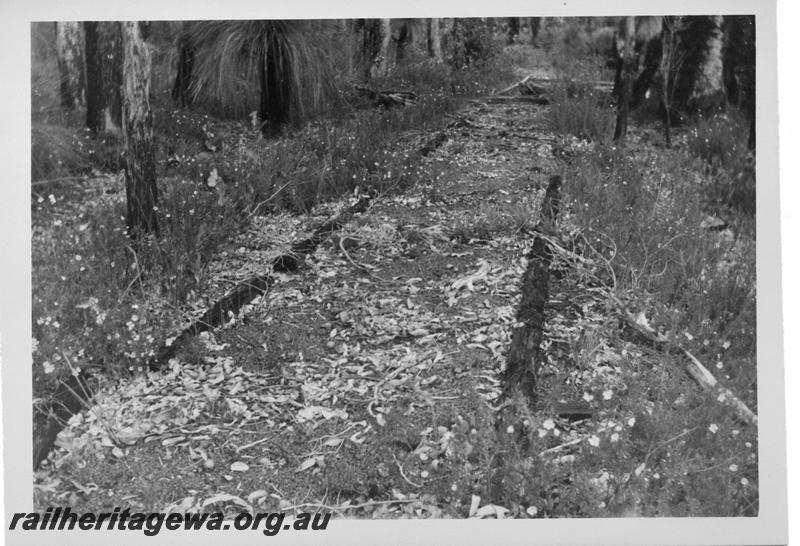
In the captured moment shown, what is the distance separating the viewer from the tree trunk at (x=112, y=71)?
179 inches

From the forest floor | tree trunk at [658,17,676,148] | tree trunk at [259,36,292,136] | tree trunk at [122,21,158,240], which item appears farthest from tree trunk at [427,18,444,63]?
tree trunk at [122,21,158,240]

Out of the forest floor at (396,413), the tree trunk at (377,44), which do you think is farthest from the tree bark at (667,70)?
the tree trunk at (377,44)

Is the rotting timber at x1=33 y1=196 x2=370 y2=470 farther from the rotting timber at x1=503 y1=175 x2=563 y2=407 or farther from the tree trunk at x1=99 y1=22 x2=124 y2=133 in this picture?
the tree trunk at x1=99 y1=22 x2=124 y2=133

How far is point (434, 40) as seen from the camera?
181 inches

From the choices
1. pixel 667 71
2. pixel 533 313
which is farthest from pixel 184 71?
pixel 667 71

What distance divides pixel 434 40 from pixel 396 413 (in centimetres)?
223

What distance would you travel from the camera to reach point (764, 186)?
15.2 feet

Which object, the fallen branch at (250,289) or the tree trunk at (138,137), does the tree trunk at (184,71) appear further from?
the fallen branch at (250,289)

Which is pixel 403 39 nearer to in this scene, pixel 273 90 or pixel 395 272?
pixel 273 90

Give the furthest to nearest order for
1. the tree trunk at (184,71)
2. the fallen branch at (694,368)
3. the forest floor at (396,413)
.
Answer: the tree trunk at (184,71), the fallen branch at (694,368), the forest floor at (396,413)

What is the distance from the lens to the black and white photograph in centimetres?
441

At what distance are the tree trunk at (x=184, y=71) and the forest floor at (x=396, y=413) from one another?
851mm

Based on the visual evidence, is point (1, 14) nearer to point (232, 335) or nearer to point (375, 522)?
point (232, 335)

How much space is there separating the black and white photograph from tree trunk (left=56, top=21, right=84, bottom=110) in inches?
0.7
